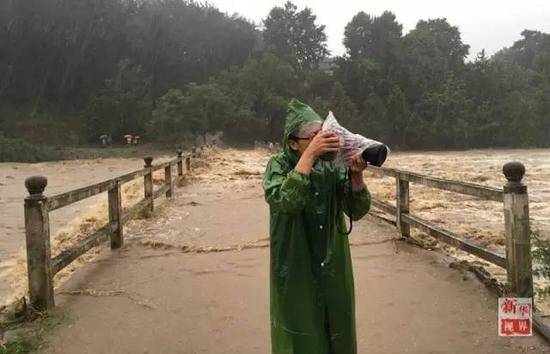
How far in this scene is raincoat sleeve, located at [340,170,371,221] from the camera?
8.73 feet

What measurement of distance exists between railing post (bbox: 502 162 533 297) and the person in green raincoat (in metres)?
2.10

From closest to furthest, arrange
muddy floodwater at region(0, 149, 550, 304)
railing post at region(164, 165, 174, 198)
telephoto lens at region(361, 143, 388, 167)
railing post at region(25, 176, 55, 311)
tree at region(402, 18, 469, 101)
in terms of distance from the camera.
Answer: telephoto lens at region(361, 143, 388, 167)
railing post at region(25, 176, 55, 311)
muddy floodwater at region(0, 149, 550, 304)
railing post at region(164, 165, 174, 198)
tree at region(402, 18, 469, 101)

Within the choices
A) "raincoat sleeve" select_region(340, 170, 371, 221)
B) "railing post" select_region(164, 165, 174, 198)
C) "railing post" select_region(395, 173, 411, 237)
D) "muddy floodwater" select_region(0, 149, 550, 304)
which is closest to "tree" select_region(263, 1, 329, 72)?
"muddy floodwater" select_region(0, 149, 550, 304)

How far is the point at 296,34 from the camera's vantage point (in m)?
71.2

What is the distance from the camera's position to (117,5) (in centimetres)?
6925

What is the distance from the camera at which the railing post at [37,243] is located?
4.47m

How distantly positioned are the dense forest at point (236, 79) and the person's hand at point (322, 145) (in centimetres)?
4816

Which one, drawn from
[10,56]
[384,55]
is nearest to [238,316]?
[384,55]

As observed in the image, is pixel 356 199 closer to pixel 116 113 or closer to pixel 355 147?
pixel 355 147

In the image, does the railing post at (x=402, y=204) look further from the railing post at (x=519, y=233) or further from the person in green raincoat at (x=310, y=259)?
the person in green raincoat at (x=310, y=259)

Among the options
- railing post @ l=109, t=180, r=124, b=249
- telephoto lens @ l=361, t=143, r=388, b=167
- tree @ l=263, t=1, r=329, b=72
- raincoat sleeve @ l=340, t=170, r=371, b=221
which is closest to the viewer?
telephoto lens @ l=361, t=143, r=388, b=167

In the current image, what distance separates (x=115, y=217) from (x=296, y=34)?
66.7m

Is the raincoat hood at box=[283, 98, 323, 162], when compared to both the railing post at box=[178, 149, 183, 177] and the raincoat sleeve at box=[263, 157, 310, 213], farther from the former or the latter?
the railing post at box=[178, 149, 183, 177]

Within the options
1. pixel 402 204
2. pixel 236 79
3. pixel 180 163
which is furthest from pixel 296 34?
pixel 402 204
